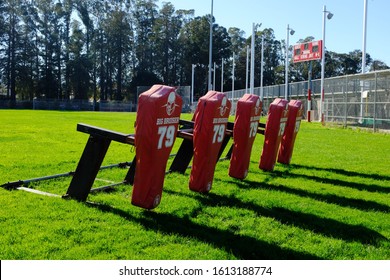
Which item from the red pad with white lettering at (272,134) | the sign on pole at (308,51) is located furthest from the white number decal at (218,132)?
the sign on pole at (308,51)

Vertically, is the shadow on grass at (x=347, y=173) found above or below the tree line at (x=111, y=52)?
below

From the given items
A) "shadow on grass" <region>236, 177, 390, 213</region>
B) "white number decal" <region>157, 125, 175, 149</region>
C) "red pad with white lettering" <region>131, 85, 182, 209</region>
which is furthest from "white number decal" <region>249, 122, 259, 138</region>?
"red pad with white lettering" <region>131, 85, 182, 209</region>

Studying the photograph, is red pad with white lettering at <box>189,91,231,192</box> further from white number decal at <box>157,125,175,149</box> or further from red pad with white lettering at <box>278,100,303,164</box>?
red pad with white lettering at <box>278,100,303,164</box>

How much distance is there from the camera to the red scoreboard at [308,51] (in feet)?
119

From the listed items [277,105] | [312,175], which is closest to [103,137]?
[277,105]

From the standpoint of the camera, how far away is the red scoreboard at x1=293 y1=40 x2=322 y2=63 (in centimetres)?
3628

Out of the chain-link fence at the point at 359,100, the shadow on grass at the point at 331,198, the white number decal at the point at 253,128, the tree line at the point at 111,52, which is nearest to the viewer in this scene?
the shadow on grass at the point at 331,198

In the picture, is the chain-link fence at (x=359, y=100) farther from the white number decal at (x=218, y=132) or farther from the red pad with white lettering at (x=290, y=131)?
the white number decal at (x=218, y=132)

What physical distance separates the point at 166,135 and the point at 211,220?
3.72 feet

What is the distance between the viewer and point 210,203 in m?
6.21

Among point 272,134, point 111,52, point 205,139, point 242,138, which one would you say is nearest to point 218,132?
point 205,139

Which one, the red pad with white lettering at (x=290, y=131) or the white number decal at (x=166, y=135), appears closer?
the white number decal at (x=166, y=135)

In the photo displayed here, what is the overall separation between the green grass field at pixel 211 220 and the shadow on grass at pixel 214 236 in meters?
0.01

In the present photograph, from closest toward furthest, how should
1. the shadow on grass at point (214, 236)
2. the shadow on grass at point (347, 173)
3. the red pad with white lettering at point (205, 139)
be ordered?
the shadow on grass at point (214, 236), the red pad with white lettering at point (205, 139), the shadow on grass at point (347, 173)
